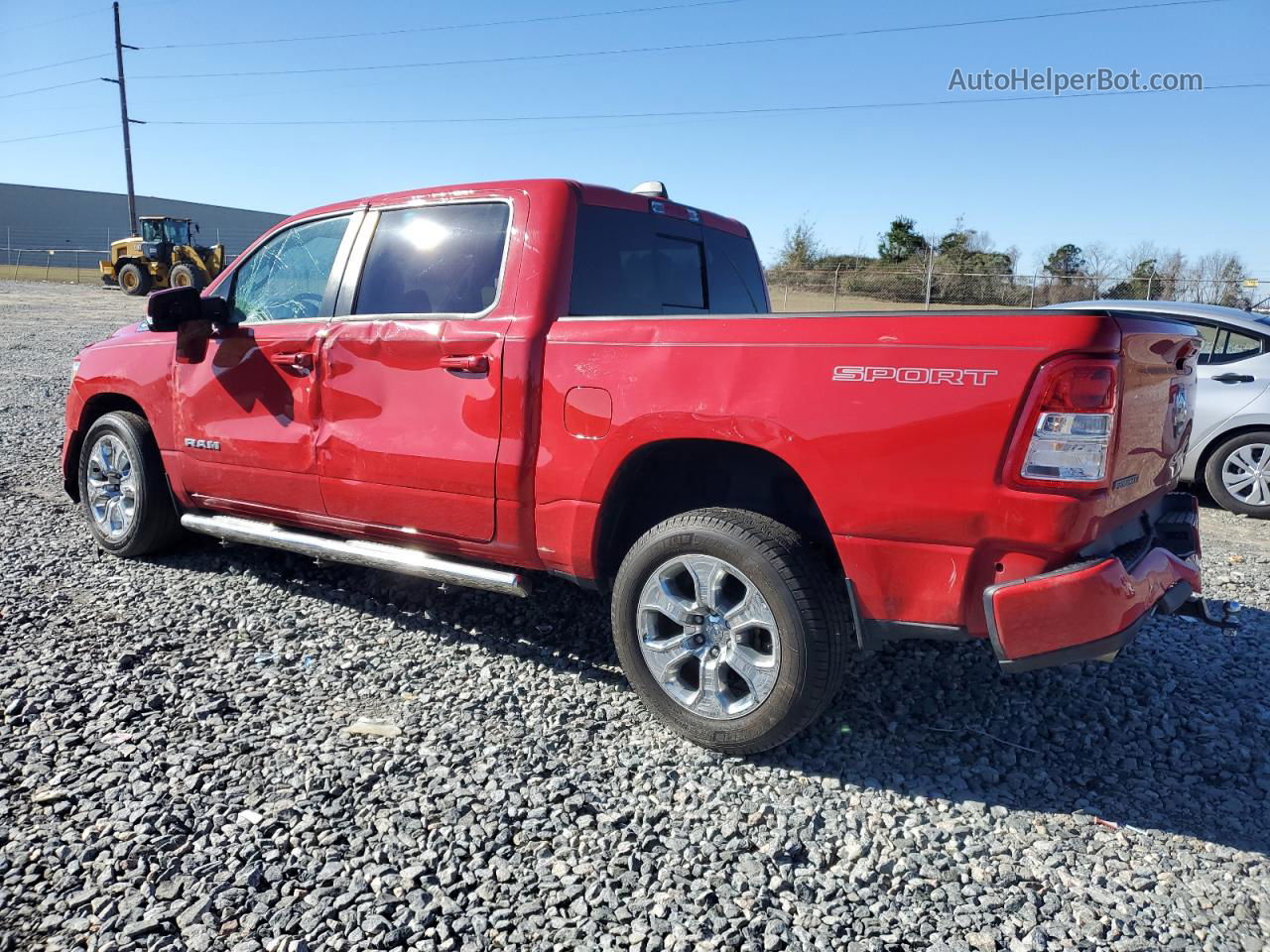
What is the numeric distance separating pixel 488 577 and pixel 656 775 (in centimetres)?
107

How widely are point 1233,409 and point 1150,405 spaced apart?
17.1 feet

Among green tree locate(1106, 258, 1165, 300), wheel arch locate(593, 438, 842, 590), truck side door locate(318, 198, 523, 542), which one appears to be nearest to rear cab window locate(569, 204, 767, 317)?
truck side door locate(318, 198, 523, 542)

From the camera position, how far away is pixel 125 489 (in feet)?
17.0

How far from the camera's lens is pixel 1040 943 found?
2.25m

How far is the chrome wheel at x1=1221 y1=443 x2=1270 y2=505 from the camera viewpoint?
700 centimetres

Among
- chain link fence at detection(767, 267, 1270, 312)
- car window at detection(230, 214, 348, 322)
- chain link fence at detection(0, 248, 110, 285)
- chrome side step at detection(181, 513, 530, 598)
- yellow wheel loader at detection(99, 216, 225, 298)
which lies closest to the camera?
chrome side step at detection(181, 513, 530, 598)

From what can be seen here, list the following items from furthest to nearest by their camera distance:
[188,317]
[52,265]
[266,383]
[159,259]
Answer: [52,265] < [159,259] < [188,317] < [266,383]

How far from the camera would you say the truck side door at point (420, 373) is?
11.7ft

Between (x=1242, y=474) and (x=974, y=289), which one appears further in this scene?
(x=974, y=289)

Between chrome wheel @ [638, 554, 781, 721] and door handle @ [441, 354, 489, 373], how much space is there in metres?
1.06

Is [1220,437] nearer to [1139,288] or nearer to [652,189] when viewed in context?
[652,189]

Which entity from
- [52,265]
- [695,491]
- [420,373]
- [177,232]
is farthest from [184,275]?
[52,265]

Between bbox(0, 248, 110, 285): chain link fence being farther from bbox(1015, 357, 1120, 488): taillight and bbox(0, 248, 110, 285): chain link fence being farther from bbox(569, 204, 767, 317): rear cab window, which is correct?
bbox(1015, 357, 1120, 488): taillight

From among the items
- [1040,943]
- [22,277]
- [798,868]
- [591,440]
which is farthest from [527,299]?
[22,277]
